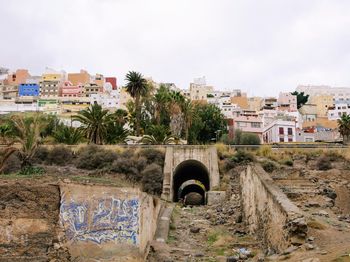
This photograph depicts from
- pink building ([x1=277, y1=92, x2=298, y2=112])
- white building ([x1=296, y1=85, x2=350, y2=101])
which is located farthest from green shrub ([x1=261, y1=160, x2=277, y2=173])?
white building ([x1=296, y1=85, x2=350, y2=101])

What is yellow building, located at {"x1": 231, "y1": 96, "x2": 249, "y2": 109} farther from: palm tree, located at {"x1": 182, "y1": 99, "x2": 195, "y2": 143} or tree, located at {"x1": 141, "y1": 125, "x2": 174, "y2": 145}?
tree, located at {"x1": 141, "y1": 125, "x2": 174, "y2": 145}

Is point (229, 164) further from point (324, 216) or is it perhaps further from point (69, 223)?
point (69, 223)

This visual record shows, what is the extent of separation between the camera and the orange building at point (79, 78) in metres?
127

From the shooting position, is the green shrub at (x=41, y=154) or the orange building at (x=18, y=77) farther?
the orange building at (x=18, y=77)

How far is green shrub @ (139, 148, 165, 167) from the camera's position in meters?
38.7

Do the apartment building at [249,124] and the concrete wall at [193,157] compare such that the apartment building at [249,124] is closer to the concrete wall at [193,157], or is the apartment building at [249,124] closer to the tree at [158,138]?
the tree at [158,138]

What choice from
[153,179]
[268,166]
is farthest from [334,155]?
[153,179]

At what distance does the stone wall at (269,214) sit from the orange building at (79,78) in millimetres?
108160

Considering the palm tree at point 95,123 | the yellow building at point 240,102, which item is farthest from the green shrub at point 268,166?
the yellow building at point 240,102

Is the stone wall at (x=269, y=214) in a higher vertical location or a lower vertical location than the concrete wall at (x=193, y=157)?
lower

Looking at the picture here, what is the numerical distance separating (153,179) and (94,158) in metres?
5.11

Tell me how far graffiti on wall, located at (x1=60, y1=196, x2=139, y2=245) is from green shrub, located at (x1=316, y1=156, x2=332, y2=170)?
25513mm

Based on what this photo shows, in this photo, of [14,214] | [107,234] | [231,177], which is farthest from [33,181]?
[231,177]

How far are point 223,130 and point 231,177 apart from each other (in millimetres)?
33890
